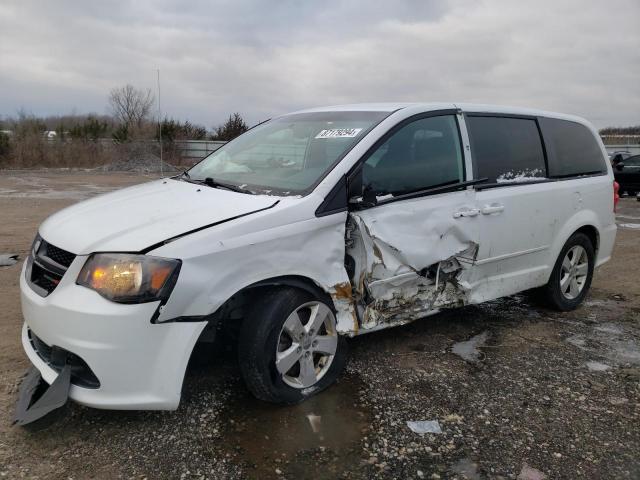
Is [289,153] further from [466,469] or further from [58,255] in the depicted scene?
[466,469]

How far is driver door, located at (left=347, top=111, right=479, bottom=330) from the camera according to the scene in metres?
3.30

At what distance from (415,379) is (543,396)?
31.0 inches

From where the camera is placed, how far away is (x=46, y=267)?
2855 millimetres

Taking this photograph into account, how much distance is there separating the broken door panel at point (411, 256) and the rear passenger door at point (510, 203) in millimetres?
189

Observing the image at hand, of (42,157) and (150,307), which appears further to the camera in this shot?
(42,157)

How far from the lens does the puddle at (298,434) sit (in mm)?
2596

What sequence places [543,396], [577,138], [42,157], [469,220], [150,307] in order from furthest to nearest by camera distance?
[42,157]
[577,138]
[469,220]
[543,396]
[150,307]

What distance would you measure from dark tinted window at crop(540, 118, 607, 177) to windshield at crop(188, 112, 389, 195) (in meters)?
1.86

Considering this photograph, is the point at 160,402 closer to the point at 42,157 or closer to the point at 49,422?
the point at 49,422

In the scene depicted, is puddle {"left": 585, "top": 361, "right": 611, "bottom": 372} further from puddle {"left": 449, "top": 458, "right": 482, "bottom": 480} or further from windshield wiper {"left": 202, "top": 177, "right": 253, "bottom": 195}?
windshield wiper {"left": 202, "top": 177, "right": 253, "bottom": 195}

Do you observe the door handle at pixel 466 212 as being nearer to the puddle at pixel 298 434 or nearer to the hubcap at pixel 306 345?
the hubcap at pixel 306 345

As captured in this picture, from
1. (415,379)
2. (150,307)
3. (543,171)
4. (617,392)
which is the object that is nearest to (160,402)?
(150,307)

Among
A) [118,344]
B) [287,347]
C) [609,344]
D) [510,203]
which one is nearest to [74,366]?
[118,344]

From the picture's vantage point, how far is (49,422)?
2615 millimetres
